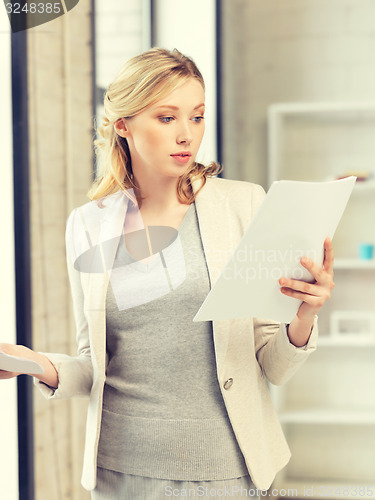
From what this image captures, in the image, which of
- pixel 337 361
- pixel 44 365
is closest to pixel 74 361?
pixel 44 365

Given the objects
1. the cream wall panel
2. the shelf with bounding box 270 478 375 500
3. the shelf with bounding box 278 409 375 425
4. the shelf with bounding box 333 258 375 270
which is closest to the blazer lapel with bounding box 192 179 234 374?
the cream wall panel

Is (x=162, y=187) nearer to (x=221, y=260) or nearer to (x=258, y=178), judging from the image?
(x=221, y=260)

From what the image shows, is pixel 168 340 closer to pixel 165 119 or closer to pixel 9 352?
pixel 9 352

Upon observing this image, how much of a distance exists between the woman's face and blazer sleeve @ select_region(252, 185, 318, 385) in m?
0.14

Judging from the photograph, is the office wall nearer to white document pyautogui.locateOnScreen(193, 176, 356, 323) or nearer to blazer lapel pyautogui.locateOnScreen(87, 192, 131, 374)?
blazer lapel pyautogui.locateOnScreen(87, 192, 131, 374)

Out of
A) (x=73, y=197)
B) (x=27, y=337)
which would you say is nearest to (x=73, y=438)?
(x=27, y=337)

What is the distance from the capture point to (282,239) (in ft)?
2.67

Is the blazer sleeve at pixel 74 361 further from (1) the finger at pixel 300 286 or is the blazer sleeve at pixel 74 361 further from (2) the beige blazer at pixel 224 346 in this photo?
(1) the finger at pixel 300 286

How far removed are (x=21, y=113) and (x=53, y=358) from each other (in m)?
0.45

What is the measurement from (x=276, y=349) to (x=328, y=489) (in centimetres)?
204

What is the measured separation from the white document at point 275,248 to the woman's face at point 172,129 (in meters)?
0.24

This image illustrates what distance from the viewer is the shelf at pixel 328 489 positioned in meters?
2.71

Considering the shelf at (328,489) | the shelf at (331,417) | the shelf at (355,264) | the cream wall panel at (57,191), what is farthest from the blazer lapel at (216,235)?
the shelf at (328,489)

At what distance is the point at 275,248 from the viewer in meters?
0.81
